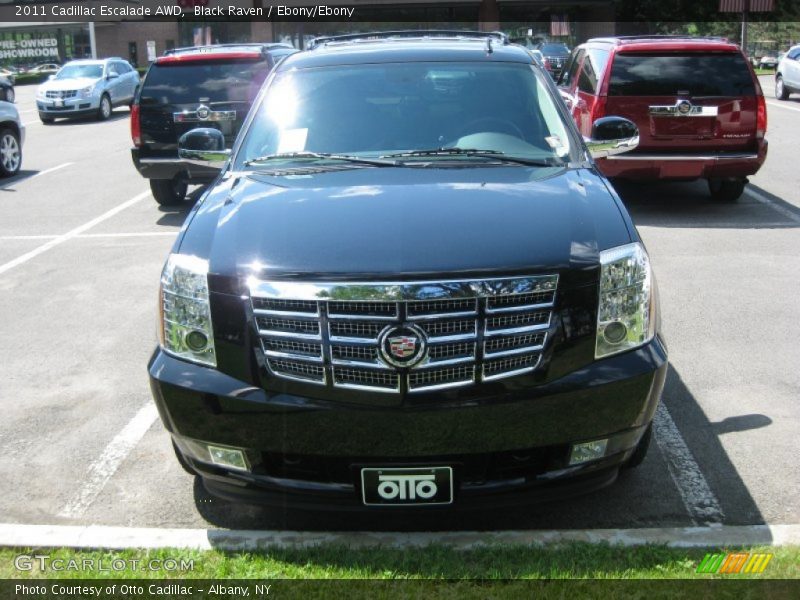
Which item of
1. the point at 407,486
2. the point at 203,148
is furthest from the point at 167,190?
the point at 407,486

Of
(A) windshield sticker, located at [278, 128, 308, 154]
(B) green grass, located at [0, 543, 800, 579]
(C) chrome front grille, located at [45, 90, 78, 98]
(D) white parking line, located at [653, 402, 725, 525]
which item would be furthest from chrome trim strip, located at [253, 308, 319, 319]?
(C) chrome front grille, located at [45, 90, 78, 98]

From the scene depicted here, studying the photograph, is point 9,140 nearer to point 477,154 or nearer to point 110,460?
point 110,460

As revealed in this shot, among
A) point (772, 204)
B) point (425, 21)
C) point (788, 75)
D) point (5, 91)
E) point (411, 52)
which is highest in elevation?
point (425, 21)

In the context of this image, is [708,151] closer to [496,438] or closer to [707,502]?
[707,502]

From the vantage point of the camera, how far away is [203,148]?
547 cm

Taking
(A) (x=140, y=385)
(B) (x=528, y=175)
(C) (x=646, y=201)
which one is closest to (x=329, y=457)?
(B) (x=528, y=175)

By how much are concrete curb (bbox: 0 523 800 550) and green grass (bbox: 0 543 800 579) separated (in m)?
0.05

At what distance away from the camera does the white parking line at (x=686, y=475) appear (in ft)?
12.5

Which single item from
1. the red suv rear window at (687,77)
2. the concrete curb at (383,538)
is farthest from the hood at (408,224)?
the red suv rear window at (687,77)

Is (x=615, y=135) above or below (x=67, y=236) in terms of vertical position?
above

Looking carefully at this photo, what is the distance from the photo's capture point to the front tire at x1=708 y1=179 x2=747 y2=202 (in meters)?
10.6

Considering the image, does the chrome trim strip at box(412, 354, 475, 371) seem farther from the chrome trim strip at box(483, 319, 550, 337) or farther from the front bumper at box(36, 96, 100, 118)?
the front bumper at box(36, 96, 100, 118)

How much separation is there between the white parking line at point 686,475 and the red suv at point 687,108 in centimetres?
551

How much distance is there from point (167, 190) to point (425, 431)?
8.60 m
